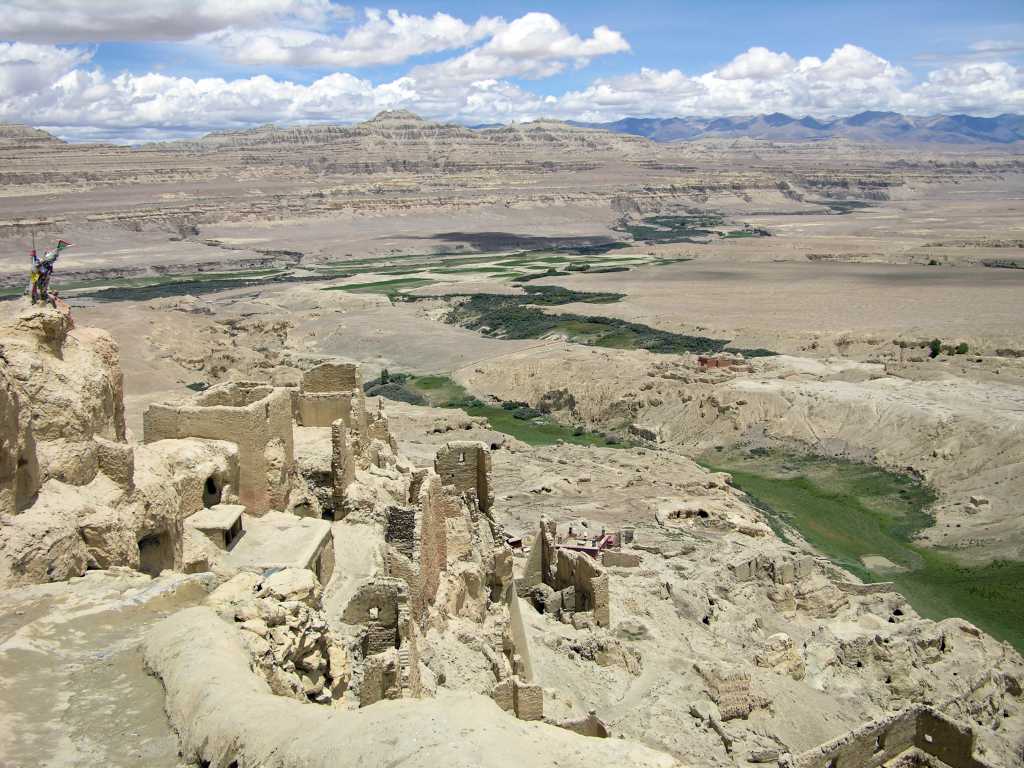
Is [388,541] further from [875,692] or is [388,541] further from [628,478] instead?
[628,478]

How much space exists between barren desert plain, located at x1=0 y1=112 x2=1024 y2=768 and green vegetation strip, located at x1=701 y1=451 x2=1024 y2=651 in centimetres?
16

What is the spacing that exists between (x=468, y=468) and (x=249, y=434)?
4446mm

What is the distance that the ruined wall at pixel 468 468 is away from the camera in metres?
18.9

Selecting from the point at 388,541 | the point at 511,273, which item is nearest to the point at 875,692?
the point at 388,541

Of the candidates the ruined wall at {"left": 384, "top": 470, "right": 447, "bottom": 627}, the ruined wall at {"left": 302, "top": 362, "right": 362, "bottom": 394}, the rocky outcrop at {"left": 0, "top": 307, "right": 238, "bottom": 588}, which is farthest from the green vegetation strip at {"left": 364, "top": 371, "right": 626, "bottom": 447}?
the rocky outcrop at {"left": 0, "top": 307, "right": 238, "bottom": 588}

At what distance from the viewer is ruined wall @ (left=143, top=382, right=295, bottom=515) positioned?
55.6 feet

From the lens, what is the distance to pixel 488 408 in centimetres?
5438

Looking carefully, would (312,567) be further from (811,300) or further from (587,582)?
(811,300)

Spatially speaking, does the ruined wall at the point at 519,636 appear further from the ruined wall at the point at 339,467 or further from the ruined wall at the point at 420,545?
the ruined wall at the point at 339,467

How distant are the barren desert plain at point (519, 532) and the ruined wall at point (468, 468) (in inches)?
2.5

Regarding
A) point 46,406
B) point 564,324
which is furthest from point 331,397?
point 564,324

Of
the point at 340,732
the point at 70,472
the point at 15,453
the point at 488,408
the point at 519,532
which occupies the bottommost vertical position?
the point at 488,408

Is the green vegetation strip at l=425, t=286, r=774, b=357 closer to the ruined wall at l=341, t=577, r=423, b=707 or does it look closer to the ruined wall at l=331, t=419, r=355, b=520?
the ruined wall at l=331, t=419, r=355, b=520

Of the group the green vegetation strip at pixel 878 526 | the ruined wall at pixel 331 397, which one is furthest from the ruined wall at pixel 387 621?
the green vegetation strip at pixel 878 526
